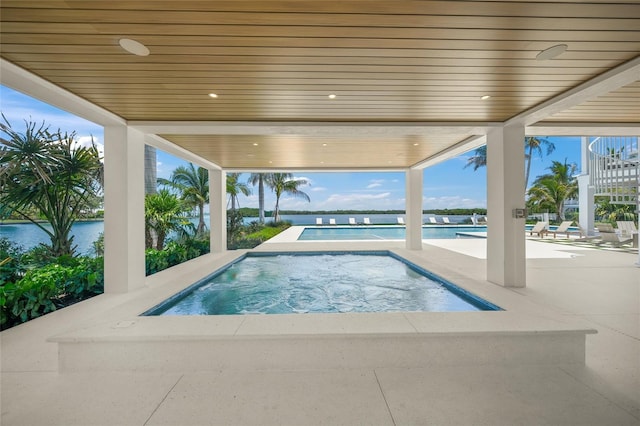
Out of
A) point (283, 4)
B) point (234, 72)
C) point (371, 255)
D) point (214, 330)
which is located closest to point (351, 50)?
point (283, 4)

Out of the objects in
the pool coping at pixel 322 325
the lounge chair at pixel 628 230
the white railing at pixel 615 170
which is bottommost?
the pool coping at pixel 322 325

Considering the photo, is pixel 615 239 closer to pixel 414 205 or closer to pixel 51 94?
pixel 414 205

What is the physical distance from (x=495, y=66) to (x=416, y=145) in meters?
3.51

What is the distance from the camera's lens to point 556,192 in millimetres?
18625

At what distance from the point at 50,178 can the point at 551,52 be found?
23.6 ft

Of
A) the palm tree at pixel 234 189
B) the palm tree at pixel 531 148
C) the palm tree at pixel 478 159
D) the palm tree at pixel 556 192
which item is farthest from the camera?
the palm tree at pixel 478 159

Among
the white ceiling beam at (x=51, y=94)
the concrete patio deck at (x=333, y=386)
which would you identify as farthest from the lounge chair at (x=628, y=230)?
the white ceiling beam at (x=51, y=94)

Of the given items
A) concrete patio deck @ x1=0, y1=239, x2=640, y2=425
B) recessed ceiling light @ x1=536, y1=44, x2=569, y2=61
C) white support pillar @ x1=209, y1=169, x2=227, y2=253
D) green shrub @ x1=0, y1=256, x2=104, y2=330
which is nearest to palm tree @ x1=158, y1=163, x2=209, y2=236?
white support pillar @ x1=209, y1=169, x2=227, y2=253

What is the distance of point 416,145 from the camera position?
6.45 m

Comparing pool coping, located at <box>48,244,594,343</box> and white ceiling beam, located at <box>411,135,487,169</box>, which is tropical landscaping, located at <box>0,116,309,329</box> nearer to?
pool coping, located at <box>48,244,594,343</box>

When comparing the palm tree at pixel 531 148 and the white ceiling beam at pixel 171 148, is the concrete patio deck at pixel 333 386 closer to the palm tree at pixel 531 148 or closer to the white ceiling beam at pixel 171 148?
the white ceiling beam at pixel 171 148

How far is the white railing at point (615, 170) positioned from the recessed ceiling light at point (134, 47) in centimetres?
1014

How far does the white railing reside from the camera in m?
7.21

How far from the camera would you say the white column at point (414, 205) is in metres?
9.52
